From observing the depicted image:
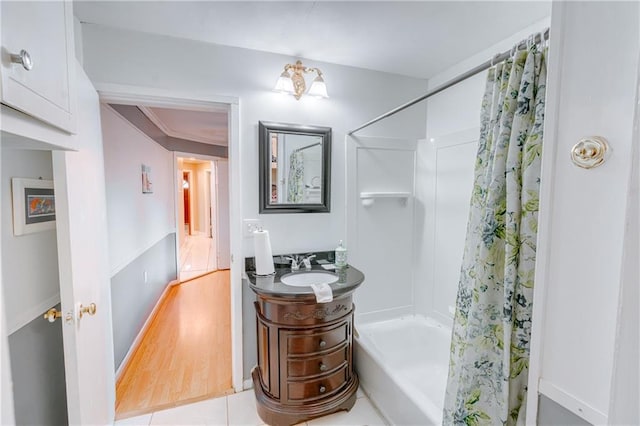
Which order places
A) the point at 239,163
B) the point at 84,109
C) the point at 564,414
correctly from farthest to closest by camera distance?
the point at 239,163 < the point at 84,109 < the point at 564,414

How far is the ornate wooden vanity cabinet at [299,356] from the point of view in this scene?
1.67 metres

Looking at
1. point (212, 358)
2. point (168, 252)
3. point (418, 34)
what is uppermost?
point (418, 34)

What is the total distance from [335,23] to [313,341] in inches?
76.1

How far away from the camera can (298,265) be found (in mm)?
2119

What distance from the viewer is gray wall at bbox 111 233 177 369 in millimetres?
2203

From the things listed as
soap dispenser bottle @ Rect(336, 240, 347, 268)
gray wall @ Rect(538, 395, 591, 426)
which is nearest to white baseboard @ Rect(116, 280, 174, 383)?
soap dispenser bottle @ Rect(336, 240, 347, 268)

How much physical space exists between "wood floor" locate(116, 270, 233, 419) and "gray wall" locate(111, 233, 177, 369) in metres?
0.18

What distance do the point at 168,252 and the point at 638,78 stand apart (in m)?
4.64

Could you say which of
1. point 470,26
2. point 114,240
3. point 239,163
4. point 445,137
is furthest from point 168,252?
point 470,26

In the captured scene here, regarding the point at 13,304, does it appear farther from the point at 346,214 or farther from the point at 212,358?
the point at 346,214

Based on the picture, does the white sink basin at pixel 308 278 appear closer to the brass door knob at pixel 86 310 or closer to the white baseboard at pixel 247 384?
the white baseboard at pixel 247 384

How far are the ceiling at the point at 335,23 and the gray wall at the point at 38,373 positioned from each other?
5.48 ft

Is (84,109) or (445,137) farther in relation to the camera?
(445,137)

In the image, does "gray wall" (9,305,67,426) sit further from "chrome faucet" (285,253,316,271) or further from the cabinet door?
"chrome faucet" (285,253,316,271)
